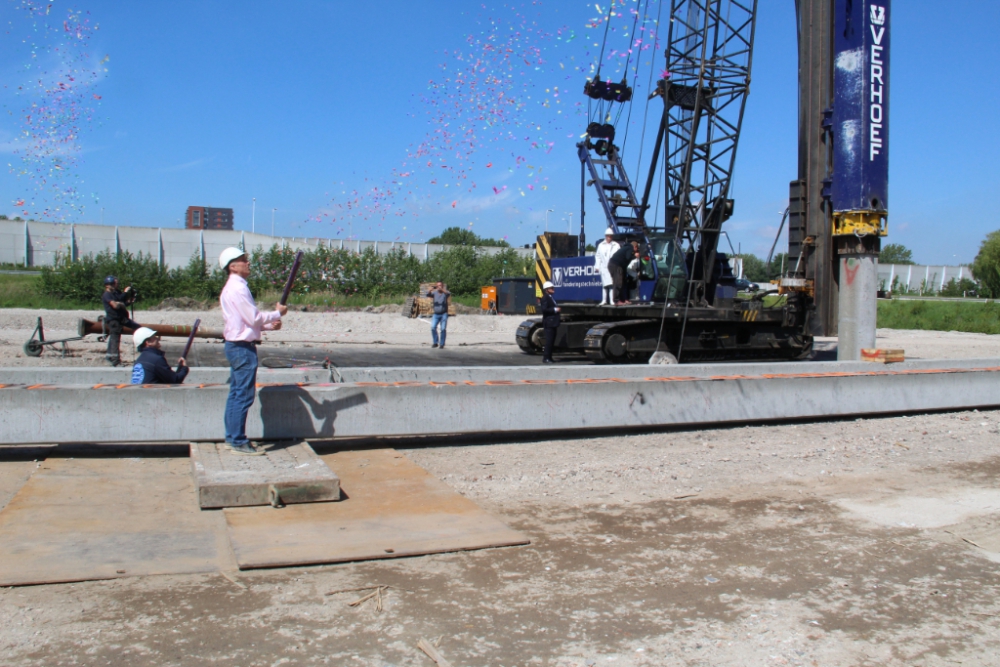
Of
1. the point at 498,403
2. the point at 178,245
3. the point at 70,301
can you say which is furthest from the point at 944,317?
the point at 178,245

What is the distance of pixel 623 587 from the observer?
13.8 feet

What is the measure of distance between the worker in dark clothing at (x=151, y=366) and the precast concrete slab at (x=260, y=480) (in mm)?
1257

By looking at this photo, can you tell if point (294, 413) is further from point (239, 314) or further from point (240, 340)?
point (239, 314)

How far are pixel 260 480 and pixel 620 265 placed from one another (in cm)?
1072

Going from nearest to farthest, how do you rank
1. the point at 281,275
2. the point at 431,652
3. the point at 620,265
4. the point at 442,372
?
the point at 431,652, the point at 442,372, the point at 620,265, the point at 281,275

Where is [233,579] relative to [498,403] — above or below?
below

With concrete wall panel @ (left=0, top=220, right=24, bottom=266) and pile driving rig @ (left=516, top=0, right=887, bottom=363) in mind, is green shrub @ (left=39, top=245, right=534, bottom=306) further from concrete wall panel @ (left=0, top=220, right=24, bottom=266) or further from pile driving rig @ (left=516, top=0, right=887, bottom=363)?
pile driving rig @ (left=516, top=0, right=887, bottom=363)

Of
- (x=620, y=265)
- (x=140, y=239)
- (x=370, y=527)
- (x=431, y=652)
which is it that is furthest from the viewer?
(x=140, y=239)

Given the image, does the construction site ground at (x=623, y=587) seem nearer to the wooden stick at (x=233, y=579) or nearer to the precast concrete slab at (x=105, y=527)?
the wooden stick at (x=233, y=579)

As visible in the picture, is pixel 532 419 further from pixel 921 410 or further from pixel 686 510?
pixel 921 410

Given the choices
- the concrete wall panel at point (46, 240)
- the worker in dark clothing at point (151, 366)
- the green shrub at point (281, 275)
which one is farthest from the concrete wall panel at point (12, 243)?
the worker in dark clothing at point (151, 366)

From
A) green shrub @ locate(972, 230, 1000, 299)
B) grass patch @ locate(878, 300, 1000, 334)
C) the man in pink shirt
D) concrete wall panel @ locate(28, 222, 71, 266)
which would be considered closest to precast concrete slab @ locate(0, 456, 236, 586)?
the man in pink shirt

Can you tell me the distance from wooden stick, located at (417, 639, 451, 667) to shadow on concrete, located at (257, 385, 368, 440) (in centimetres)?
376

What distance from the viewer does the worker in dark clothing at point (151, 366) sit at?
7000 millimetres
